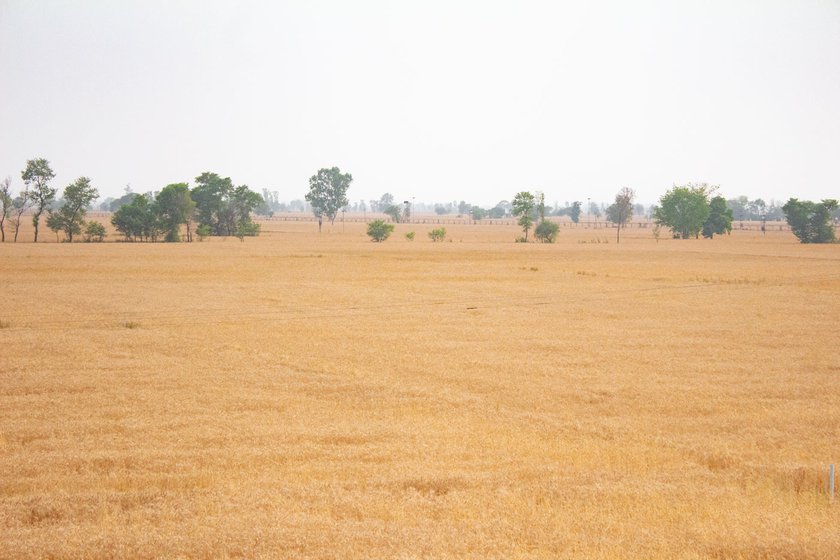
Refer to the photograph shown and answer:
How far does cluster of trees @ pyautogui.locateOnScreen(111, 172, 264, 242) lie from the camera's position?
8312 cm

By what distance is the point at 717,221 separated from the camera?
113 meters

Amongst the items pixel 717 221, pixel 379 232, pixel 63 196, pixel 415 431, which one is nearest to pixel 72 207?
pixel 63 196

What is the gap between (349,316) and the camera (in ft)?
86.2

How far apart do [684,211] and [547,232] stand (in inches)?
961

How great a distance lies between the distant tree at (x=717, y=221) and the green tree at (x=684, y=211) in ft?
7.54

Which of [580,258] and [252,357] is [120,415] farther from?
[580,258]

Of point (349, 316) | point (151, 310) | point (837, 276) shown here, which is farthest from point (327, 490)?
point (837, 276)

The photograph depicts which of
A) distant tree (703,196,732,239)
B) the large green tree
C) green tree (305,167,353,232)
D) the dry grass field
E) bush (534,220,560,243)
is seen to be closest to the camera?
the dry grass field

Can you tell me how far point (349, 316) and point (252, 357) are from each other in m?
8.29

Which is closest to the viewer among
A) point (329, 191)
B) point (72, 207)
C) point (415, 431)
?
point (415, 431)

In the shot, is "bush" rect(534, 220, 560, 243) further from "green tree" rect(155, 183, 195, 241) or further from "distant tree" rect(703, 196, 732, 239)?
"green tree" rect(155, 183, 195, 241)

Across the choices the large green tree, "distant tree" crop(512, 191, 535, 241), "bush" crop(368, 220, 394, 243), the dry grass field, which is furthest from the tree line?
the dry grass field

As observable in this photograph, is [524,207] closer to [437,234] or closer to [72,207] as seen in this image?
[437,234]

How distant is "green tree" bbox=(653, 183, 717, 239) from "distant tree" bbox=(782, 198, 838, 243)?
1191 centimetres
